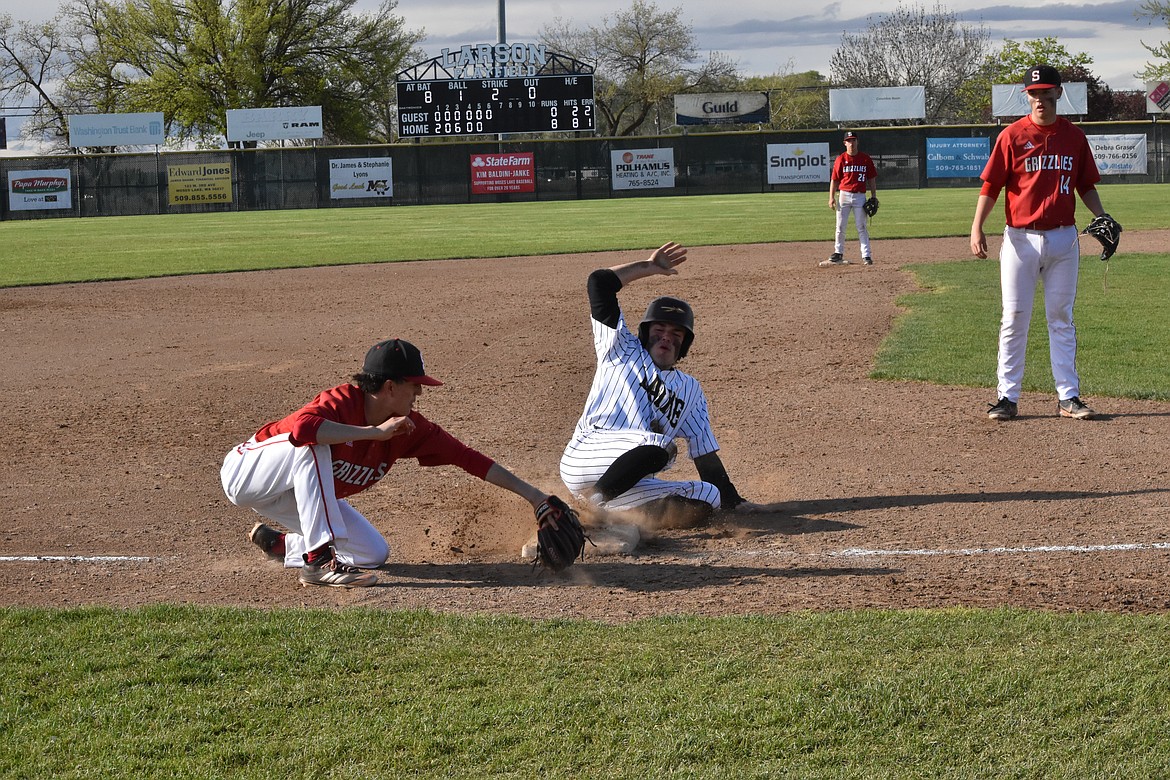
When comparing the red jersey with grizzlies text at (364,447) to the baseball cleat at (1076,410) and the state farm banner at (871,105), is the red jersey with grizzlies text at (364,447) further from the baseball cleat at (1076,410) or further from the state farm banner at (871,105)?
the state farm banner at (871,105)

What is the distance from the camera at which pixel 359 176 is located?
36.2 metres

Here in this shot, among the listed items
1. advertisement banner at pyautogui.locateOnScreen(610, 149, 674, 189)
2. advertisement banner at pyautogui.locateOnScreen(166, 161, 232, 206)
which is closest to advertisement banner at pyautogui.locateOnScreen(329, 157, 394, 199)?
advertisement banner at pyautogui.locateOnScreen(166, 161, 232, 206)

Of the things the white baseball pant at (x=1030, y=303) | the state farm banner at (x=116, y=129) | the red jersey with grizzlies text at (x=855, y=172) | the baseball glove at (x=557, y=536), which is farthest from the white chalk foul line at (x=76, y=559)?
the state farm banner at (x=116, y=129)

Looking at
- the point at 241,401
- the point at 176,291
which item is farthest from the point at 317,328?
the point at 176,291

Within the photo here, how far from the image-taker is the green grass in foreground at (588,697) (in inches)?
111

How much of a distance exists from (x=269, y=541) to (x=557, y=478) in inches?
67.3

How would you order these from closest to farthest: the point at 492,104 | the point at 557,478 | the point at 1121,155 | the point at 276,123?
the point at 557,478
the point at 1121,155
the point at 492,104
the point at 276,123

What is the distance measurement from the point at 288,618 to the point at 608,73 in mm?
65994

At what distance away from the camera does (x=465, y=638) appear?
3.67 m

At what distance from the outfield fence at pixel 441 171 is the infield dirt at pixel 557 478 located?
969 inches

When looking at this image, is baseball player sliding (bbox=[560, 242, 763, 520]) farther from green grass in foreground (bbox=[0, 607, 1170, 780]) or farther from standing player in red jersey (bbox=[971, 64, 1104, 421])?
standing player in red jersey (bbox=[971, 64, 1104, 421])

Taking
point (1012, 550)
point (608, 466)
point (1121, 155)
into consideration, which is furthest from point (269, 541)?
point (1121, 155)

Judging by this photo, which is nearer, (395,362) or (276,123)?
(395,362)

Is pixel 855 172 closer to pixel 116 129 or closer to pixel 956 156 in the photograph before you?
pixel 956 156
